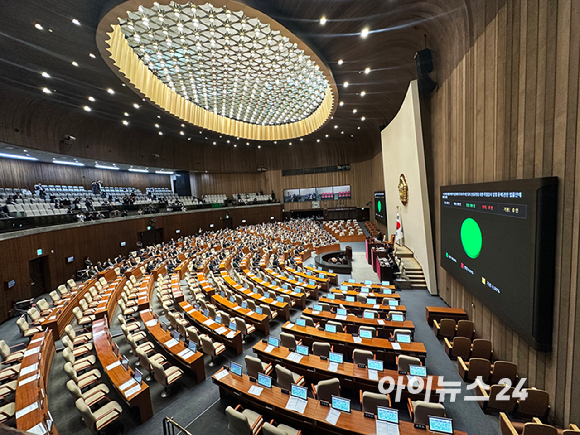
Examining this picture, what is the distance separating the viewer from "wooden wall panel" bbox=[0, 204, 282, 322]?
9055 mm

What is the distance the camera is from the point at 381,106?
14.6 meters

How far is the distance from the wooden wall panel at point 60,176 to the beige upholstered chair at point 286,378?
21.1m

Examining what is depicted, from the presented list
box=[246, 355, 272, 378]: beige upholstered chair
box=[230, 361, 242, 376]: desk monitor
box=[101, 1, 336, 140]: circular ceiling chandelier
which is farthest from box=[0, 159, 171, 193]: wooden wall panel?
box=[246, 355, 272, 378]: beige upholstered chair

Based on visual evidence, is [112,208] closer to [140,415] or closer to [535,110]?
[140,415]

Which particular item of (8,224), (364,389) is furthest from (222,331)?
(8,224)

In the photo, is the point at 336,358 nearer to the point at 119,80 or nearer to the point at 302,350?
the point at 302,350

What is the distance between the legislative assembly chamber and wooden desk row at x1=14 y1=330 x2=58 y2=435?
0.15 ft

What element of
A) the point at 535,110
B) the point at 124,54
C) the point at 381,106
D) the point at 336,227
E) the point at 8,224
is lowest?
the point at 336,227

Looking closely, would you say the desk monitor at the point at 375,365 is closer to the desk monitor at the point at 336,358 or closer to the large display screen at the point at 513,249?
the desk monitor at the point at 336,358

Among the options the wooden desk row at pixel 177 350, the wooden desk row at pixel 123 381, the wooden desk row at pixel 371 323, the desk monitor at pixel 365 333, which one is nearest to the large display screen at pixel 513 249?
the wooden desk row at pixel 371 323

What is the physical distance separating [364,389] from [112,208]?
64.8 ft

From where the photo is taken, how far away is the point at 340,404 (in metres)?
3.48

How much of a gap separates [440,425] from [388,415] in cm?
61

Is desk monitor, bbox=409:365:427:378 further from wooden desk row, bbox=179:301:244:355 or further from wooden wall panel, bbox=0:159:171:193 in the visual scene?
wooden wall panel, bbox=0:159:171:193
